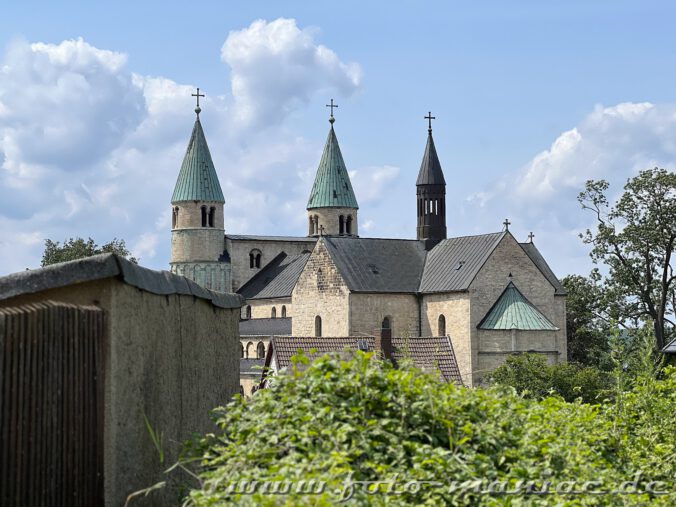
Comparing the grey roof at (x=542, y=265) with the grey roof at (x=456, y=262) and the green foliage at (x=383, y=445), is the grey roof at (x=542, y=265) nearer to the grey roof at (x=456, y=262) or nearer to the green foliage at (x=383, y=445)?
the grey roof at (x=456, y=262)

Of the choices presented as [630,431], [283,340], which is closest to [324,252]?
[283,340]

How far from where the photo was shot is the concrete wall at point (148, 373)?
831 cm

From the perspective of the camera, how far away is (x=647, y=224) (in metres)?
60.7

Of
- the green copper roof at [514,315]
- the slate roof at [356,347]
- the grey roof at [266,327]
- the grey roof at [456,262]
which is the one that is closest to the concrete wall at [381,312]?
the grey roof at [456,262]

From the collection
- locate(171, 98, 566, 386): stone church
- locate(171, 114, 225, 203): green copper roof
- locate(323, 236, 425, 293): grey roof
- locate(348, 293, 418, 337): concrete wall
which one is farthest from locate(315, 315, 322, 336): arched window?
locate(171, 114, 225, 203): green copper roof

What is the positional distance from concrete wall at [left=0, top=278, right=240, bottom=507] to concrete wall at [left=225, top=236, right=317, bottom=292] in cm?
7785

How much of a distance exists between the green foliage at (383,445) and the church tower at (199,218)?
80.2 metres

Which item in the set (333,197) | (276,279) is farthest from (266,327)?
(333,197)

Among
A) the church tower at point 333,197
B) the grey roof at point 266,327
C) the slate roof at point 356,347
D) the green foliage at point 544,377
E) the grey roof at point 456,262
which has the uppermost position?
the church tower at point 333,197

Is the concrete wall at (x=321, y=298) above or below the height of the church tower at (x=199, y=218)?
below

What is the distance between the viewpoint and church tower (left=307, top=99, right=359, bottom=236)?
90.4 metres

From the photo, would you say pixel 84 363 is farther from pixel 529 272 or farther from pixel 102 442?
pixel 529 272

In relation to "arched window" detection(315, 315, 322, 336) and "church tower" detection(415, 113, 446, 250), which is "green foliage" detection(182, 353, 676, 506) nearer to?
"arched window" detection(315, 315, 322, 336)

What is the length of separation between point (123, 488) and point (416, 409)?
7.12 ft
